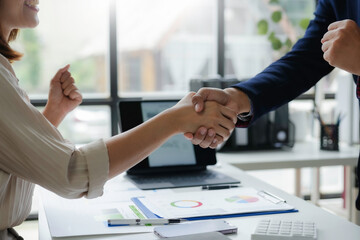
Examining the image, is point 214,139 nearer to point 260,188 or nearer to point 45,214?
point 260,188

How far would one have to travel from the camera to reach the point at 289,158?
7.95 ft

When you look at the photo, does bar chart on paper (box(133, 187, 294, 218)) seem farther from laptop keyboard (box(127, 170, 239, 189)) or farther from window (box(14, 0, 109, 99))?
window (box(14, 0, 109, 99))

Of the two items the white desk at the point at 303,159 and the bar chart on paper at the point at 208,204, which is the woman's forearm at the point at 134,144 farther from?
the white desk at the point at 303,159

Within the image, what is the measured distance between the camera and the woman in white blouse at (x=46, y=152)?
1040mm

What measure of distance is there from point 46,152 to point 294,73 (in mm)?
983

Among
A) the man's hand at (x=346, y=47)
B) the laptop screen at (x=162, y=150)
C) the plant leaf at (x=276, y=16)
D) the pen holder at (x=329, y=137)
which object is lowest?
the pen holder at (x=329, y=137)

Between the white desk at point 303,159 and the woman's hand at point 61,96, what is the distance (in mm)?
929

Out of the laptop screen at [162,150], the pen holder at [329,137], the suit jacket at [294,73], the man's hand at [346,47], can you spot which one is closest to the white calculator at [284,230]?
the man's hand at [346,47]

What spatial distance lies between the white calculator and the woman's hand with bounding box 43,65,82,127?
2.64 feet

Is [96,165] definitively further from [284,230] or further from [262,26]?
[262,26]

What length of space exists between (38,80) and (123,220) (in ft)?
7.76

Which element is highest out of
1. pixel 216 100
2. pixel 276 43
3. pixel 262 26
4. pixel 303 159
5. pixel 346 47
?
pixel 262 26

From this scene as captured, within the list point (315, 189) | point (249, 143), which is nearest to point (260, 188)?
point (249, 143)

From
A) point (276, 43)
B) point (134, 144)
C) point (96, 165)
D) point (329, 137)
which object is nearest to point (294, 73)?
point (134, 144)
